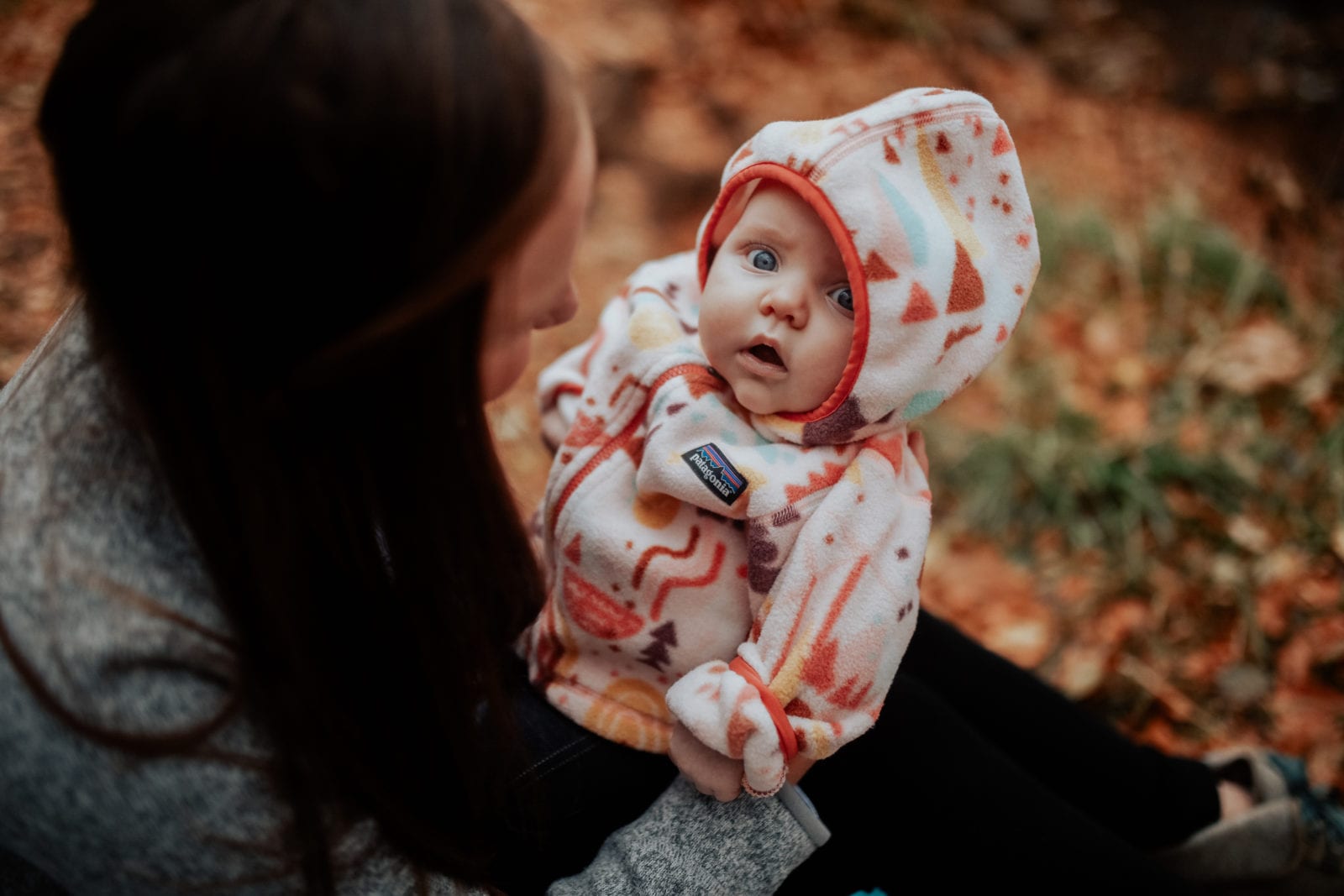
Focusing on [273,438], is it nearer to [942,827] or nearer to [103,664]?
[103,664]

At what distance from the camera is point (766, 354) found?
120cm

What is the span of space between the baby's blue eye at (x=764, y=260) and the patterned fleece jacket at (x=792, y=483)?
9cm

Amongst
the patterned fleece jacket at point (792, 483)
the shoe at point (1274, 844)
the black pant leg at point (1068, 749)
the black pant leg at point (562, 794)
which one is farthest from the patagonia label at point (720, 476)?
the shoe at point (1274, 844)

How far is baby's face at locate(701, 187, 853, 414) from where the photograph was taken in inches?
44.8

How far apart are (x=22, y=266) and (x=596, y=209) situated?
166cm

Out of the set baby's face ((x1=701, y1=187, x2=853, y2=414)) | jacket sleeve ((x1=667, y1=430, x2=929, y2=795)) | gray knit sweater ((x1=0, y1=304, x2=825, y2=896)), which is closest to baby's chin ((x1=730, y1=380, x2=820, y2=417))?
baby's face ((x1=701, y1=187, x2=853, y2=414))

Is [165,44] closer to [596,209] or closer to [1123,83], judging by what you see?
[596,209]

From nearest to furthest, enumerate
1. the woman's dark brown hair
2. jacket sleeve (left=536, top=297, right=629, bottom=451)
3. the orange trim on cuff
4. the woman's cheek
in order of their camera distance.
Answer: the woman's dark brown hair
the woman's cheek
the orange trim on cuff
jacket sleeve (left=536, top=297, right=629, bottom=451)

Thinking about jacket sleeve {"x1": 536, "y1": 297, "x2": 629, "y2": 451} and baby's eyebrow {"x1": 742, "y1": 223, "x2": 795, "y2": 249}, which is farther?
jacket sleeve {"x1": 536, "y1": 297, "x2": 629, "y2": 451}

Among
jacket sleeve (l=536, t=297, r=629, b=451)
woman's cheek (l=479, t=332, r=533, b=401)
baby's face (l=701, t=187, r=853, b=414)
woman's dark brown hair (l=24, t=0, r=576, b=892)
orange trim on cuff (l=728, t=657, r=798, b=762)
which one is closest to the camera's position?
woman's dark brown hair (l=24, t=0, r=576, b=892)

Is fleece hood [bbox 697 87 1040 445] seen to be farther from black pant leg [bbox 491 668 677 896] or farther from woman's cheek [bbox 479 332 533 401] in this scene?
black pant leg [bbox 491 668 677 896]

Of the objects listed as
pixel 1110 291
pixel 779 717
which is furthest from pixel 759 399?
pixel 1110 291

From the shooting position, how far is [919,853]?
4.08 ft

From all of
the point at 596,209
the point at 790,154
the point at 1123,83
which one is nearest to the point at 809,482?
the point at 790,154
